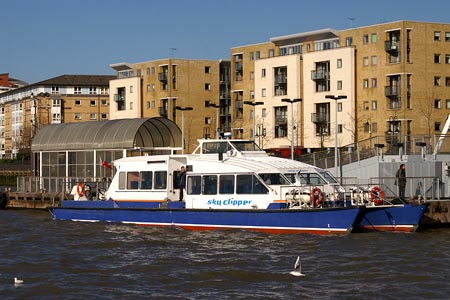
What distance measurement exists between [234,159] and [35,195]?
2218 cm

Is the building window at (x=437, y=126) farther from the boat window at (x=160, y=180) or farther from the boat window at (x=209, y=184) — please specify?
the boat window at (x=209, y=184)

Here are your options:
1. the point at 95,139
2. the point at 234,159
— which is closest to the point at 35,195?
the point at 95,139

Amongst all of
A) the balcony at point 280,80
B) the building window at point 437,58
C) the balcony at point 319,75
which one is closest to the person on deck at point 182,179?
the building window at point 437,58

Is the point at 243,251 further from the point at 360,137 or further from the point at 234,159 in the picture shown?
the point at 360,137

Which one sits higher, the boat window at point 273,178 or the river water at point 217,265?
the boat window at point 273,178

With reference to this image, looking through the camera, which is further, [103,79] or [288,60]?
[103,79]

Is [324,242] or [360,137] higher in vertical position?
[360,137]

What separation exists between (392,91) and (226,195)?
5386cm

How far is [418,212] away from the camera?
108ft

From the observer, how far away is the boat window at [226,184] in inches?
1340

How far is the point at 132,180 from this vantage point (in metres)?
38.1

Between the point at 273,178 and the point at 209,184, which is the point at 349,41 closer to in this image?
the point at 209,184

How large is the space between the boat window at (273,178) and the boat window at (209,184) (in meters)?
2.28

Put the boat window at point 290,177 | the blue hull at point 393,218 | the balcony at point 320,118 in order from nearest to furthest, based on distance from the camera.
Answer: the blue hull at point 393,218 < the boat window at point 290,177 < the balcony at point 320,118
